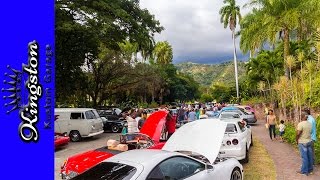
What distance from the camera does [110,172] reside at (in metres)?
6.46

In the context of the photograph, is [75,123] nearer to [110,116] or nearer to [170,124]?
[110,116]

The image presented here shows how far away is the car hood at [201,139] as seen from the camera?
8.91 meters

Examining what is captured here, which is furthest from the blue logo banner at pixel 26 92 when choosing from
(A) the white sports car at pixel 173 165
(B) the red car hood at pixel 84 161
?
(A) the white sports car at pixel 173 165

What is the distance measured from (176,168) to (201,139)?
8.56ft

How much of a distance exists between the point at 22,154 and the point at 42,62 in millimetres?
1948

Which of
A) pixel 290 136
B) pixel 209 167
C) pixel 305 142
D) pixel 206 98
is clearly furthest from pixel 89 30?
pixel 206 98

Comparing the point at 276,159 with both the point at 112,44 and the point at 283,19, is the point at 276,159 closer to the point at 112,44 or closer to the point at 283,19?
the point at 283,19

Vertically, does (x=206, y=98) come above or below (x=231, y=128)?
above

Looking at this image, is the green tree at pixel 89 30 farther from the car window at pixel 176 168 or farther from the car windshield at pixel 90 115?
the car window at pixel 176 168

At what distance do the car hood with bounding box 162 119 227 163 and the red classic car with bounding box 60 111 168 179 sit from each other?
1.58 metres

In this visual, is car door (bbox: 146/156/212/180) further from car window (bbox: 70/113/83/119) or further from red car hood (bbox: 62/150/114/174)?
car window (bbox: 70/113/83/119)

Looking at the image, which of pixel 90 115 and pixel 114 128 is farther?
pixel 114 128

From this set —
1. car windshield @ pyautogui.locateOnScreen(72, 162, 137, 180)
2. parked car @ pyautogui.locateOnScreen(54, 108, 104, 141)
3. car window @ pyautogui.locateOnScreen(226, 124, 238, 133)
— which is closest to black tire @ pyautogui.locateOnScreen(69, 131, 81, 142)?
parked car @ pyautogui.locateOnScreen(54, 108, 104, 141)

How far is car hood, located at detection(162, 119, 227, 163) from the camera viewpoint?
29.2 feet
